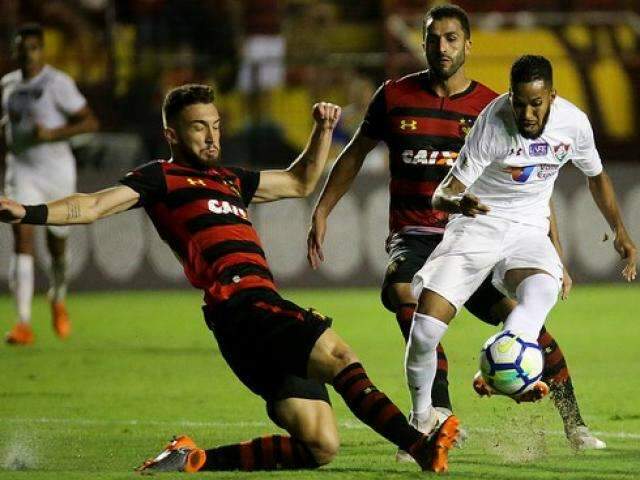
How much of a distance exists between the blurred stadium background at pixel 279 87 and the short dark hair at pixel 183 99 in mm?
9710

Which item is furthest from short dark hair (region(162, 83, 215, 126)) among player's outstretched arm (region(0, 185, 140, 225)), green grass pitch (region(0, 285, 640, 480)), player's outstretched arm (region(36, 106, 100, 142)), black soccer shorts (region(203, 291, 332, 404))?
player's outstretched arm (region(36, 106, 100, 142))

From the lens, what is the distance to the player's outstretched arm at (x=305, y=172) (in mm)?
6680

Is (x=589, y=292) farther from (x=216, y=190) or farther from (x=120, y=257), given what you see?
(x=216, y=190)

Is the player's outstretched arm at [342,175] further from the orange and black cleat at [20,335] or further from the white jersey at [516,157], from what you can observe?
the orange and black cleat at [20,335]

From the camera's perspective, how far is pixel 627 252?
7.06 m

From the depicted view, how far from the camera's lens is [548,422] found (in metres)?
7.96

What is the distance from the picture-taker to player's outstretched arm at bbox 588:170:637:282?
706cm

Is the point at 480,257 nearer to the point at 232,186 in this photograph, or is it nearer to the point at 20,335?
the point at 232,186

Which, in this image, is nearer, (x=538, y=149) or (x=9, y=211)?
(x=9, y=211)

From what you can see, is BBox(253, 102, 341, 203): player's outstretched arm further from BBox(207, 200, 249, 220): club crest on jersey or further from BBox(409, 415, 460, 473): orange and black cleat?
BBox(409, 415, 460, 473): orange and black cleat

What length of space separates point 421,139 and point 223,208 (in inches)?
57.2

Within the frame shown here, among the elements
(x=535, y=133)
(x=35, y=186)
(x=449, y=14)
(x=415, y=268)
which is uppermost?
(x=449, y=14)

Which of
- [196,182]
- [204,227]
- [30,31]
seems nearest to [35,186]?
[30,31]

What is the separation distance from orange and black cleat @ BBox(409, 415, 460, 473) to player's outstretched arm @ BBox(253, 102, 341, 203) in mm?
1446
